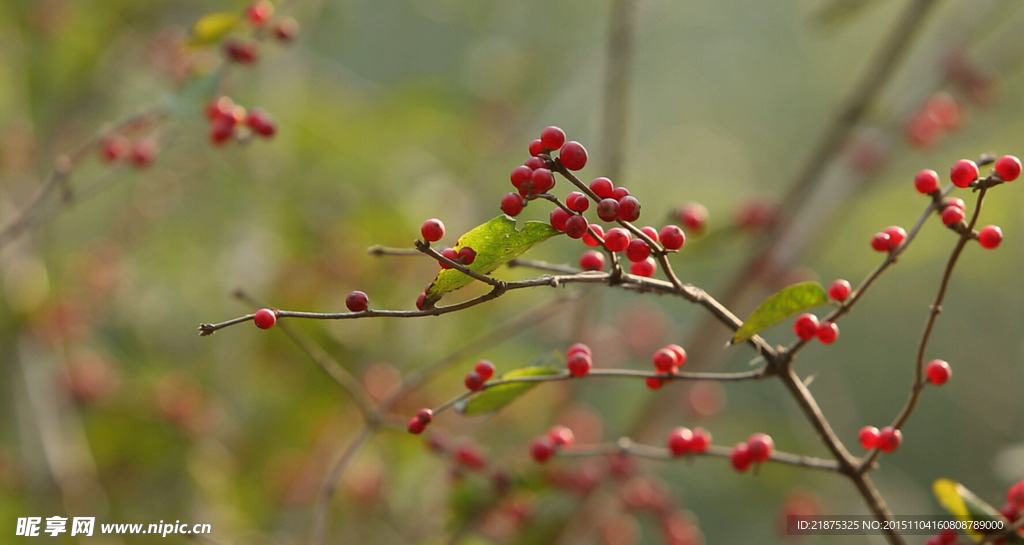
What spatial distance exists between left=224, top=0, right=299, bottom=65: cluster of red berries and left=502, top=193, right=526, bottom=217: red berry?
917 millimetres

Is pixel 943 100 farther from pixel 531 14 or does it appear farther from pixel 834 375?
pixel 531 14

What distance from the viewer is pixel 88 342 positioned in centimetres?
321

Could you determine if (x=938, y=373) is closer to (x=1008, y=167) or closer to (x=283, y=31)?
(x=1008, y=167)

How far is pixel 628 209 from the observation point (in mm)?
910

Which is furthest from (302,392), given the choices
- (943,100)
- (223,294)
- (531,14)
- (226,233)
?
(531,14)

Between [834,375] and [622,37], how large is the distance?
1.99 metres

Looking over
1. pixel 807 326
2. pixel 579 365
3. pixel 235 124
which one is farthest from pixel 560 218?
pixel 235 124

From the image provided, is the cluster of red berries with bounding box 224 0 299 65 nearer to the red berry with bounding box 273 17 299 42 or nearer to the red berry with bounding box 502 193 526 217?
the red berry with bounding box 273 17 299 42

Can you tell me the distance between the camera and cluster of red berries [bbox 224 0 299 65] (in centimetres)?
164

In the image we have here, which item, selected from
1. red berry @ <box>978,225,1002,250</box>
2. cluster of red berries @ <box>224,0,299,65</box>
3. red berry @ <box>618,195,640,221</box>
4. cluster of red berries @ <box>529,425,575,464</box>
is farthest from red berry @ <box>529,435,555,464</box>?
cluster of red berries @ <box>224,0,299,65</box>

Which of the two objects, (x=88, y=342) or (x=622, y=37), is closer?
(x=622, y=37)

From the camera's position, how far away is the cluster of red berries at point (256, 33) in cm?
164

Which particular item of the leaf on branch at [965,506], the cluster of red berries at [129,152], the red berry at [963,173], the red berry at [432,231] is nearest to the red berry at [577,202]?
the red berry at [432,231]

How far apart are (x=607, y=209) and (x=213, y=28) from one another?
107 cm
